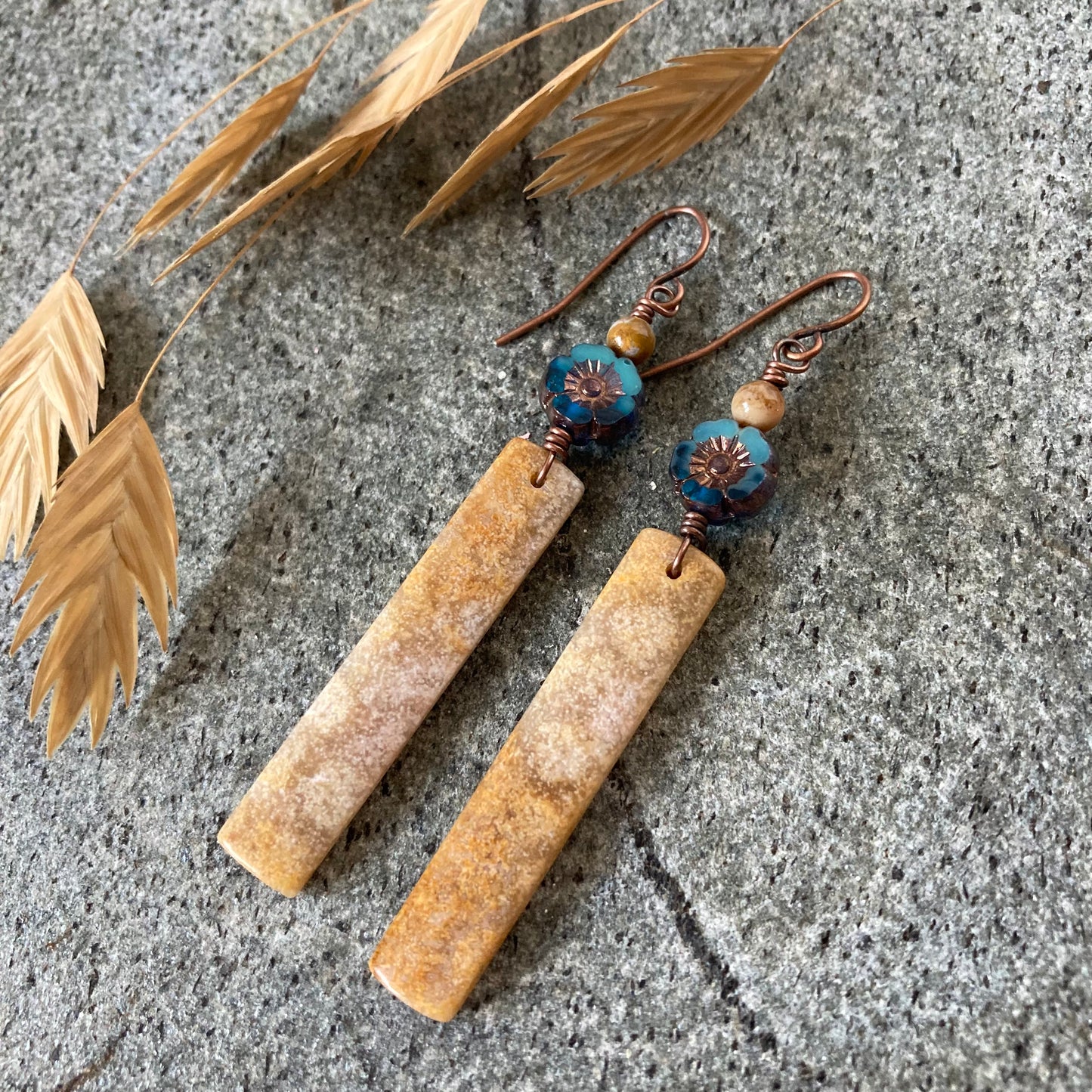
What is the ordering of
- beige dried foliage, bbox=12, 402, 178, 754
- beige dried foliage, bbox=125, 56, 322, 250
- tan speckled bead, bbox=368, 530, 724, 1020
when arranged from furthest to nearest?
beige dried foliage, bbox=125, 56, 322, 250 → beige dried foliage, bbox=12, 402, 178, 754 → tan speckled bead, bbox=368, 530, 724, 1020

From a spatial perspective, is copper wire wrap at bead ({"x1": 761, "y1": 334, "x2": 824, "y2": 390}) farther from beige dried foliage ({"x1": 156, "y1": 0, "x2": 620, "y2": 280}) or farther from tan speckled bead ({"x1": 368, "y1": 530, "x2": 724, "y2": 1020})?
beige dried foliage ({"x1": 156, "y1": 0, "x2": 620, "y2": 280})

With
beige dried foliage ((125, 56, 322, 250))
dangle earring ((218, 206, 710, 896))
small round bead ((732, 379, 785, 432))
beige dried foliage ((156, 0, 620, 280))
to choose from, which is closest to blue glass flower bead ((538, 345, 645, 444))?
dangle earring ((218, 206, 710, 896))

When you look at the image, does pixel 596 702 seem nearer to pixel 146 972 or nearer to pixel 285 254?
pixel 146 972

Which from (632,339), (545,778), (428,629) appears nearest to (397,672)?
(428,629)

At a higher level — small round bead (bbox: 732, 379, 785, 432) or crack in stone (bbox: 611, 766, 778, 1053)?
small round bead (bbox: 732, 379, 785, 432)

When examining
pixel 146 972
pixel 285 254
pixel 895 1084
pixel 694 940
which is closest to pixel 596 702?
pixel 694 940

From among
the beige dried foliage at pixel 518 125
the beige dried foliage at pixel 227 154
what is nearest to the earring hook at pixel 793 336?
the beige dried foliage at pixel 518 125

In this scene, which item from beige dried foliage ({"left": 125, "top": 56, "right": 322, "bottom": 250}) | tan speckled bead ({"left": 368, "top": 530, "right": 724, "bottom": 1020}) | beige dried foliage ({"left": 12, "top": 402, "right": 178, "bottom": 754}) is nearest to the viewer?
tan speckled bead ({"left": 368, "top": 530, "right": 724, "bottom": 1020})
